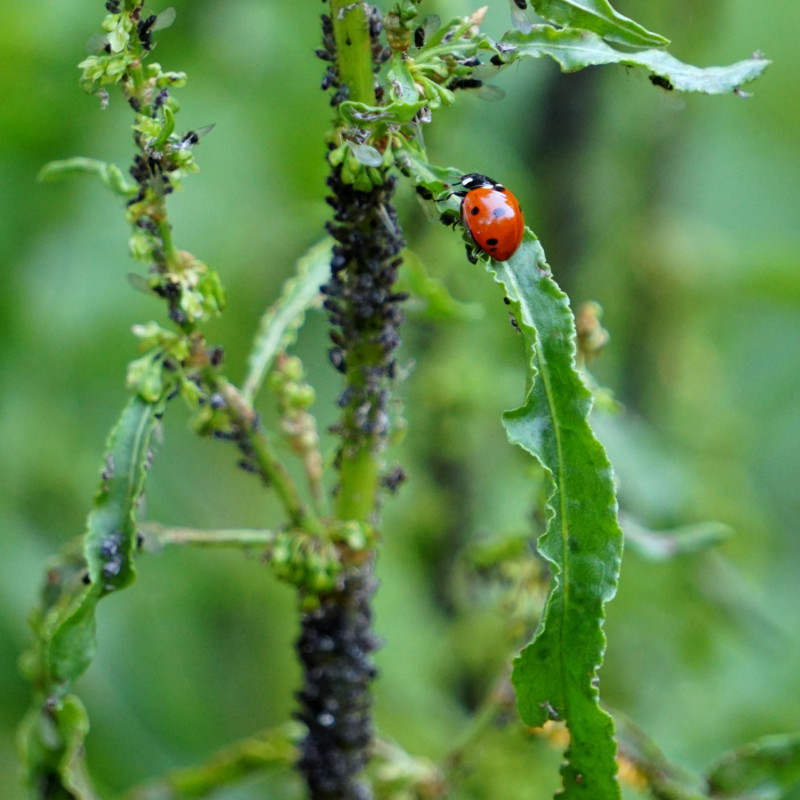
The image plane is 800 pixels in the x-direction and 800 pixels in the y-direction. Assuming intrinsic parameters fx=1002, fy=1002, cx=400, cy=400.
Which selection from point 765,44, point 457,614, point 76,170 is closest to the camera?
point 76,170

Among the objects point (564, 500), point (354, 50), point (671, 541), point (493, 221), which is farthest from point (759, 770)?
point (354, 50)

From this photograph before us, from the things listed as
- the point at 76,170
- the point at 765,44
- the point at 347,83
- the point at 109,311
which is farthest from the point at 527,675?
the point at 765,44

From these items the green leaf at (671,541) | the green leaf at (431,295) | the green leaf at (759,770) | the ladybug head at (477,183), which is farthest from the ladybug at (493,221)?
the green leaf at (759,770)

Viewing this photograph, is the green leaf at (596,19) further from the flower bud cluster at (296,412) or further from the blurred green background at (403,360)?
the blurred green background at (403,360)

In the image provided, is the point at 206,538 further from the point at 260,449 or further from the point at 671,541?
the point at 671,541

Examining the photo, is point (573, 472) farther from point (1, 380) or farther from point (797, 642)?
point (797, 642)

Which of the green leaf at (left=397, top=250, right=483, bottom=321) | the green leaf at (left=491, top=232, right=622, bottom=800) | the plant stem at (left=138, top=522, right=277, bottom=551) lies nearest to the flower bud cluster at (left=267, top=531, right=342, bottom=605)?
the plant stem at (left=138, top=522, right=277, bottom=551)

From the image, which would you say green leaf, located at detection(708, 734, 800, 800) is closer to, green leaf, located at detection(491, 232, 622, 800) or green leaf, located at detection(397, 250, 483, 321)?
green leaf, located at detection(491, 232, 622, 800)
